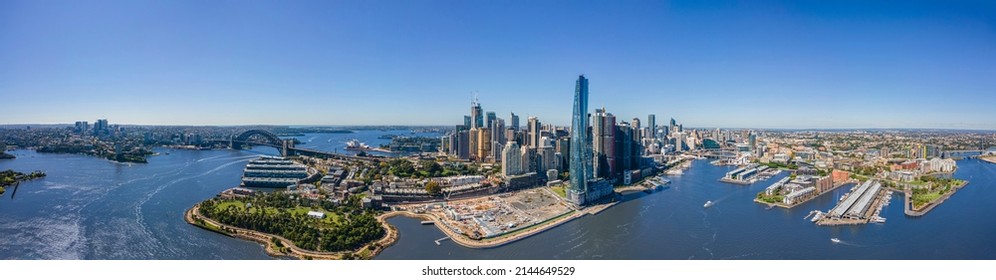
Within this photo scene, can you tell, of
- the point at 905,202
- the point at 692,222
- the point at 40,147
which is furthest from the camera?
the point at 40,147

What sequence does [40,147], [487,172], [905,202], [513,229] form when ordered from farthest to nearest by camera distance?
[40,147], [487,172], [905,202], [513,229]

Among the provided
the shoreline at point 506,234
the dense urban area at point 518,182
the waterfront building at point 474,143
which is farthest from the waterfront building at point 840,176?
the waterfront building at point 474,143

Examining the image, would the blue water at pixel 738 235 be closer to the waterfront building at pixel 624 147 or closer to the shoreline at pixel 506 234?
the shoreline at pixel 506 234

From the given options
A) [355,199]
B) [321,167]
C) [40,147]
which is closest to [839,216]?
[355,199]

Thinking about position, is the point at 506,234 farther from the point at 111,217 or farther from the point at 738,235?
the point at 111,217
